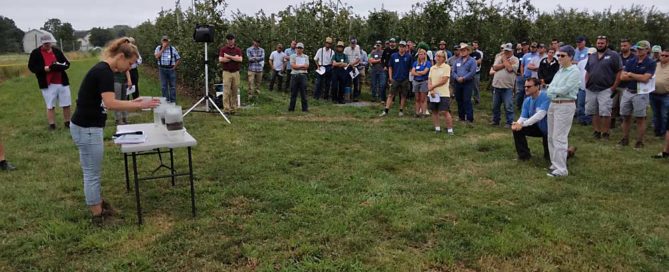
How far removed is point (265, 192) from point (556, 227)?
2.80m

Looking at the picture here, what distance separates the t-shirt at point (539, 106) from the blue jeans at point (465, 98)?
2.77 meters

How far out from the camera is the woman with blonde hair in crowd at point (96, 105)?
3787 mm

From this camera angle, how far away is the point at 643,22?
2206 centimetres

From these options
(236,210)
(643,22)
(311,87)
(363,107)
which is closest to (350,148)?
(236,210)

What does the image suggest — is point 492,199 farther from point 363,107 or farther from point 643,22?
point 643,22

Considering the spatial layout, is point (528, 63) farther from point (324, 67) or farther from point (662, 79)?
point (324, 67)

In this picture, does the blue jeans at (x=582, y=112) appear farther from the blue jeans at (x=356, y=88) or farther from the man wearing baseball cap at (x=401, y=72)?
the blue jeans at (x=356, y=88)

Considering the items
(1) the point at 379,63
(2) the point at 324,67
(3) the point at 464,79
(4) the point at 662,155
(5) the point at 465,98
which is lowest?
(4) the point at 662,155

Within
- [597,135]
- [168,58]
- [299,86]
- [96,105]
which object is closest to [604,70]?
[597,135]

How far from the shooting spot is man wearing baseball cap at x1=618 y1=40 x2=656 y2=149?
7.48m

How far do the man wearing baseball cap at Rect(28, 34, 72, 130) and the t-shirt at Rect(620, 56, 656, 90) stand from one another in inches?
358

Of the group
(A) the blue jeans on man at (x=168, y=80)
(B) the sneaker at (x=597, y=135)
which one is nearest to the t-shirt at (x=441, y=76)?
(B) the sneaker at (x=597, y=135)

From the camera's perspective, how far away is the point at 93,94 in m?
3.87

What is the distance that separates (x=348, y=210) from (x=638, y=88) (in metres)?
5.71
